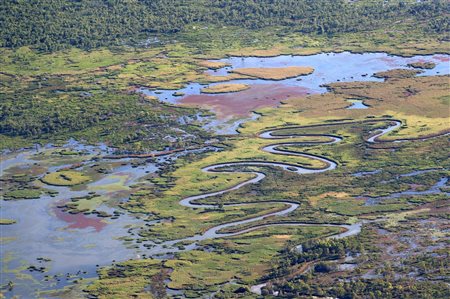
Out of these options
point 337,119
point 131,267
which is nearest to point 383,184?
point 337,119

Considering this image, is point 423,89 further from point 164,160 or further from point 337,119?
point 164,160

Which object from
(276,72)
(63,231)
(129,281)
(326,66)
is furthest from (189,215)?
(326,66)

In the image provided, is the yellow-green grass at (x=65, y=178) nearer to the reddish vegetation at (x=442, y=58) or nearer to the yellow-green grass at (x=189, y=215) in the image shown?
the yellow-green grass at (x=189, y=215)

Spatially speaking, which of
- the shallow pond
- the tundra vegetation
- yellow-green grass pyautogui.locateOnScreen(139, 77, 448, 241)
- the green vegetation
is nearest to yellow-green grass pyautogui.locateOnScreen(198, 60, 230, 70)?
the tundra vegetation

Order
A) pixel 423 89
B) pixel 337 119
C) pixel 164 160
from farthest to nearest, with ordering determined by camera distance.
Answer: pixel 423 89, pixel 337 119, pixel 164 160

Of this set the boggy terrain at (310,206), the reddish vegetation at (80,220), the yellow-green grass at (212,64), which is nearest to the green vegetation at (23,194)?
the reddish vegetation at (80,220)

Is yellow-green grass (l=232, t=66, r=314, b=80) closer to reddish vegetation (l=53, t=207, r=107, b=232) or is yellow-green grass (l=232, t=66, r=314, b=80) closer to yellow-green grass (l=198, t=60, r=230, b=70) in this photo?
yellow-green grass (l=198, t=60, r=230, b=70)

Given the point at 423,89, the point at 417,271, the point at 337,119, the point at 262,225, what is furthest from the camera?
the point at 423,89
